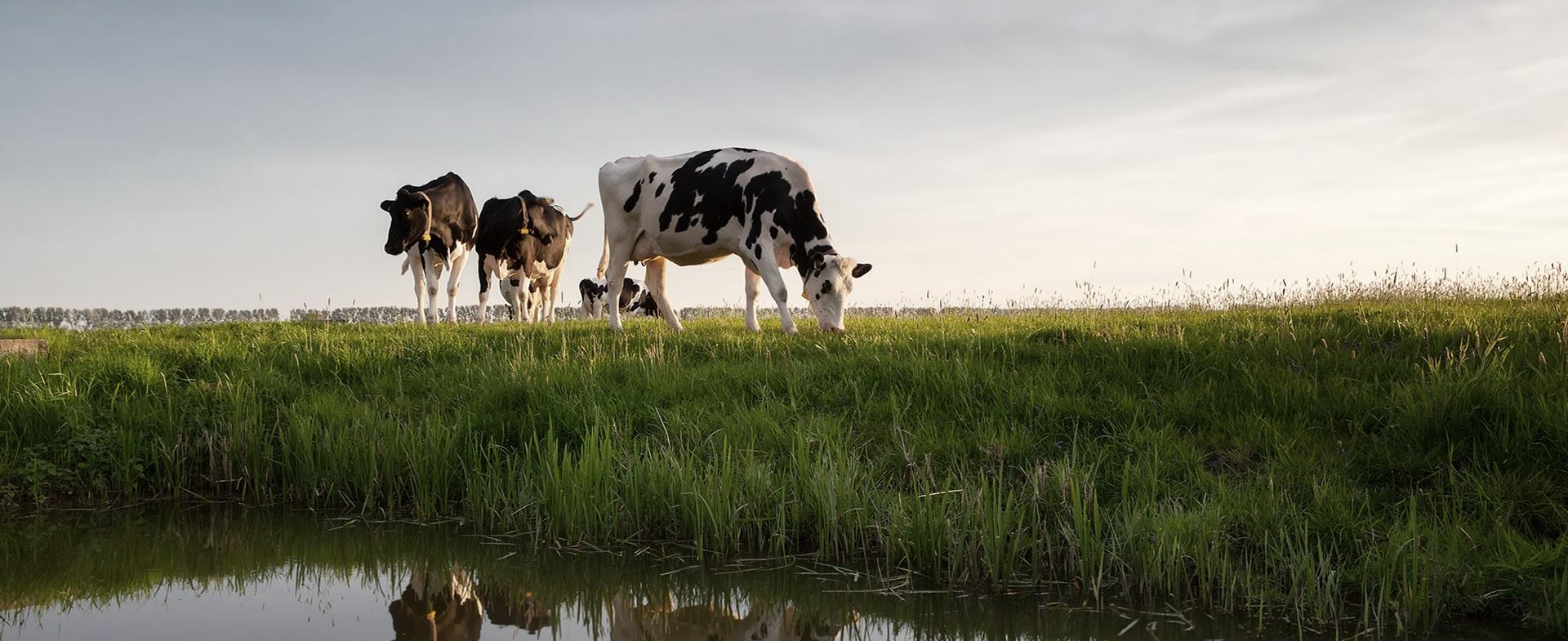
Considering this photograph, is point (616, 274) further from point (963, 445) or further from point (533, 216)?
point (963, 445)

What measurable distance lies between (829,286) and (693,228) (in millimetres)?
2285

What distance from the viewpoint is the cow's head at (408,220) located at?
17.0 meters

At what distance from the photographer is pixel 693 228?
13273 millimetres

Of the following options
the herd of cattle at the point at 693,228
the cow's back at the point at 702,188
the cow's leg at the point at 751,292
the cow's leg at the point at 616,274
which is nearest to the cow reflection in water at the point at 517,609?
the herd of cattle at the point at 693,228

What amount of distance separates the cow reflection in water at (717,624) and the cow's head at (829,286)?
762 centimetres

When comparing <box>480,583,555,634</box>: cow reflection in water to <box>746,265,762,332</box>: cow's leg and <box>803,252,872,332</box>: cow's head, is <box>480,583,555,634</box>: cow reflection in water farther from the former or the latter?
<box>746,265,762,332</box>: cow's leg

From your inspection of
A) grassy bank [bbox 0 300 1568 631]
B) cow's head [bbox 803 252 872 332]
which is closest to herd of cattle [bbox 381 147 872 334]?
cow's head [bbox 803 252 872 332]

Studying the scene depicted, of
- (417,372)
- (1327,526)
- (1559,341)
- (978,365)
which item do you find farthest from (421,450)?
(1559,341)

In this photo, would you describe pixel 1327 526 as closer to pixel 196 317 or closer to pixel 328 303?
pixel 328 303

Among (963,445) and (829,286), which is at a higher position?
(829,286)

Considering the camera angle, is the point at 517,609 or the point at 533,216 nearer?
the point at 517,609

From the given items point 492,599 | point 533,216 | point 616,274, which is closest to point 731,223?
point 616,274

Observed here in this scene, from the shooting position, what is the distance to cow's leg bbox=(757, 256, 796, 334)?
12.1m

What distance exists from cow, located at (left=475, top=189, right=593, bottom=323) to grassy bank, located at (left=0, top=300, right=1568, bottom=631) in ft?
27.9
